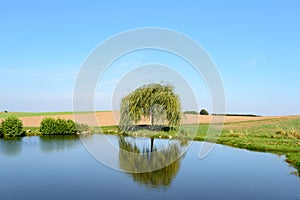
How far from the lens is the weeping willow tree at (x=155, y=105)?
100 feet

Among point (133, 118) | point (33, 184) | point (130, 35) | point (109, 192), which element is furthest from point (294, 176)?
point (133, 118)

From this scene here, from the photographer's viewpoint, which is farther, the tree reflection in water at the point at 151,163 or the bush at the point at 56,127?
the bush at the point at 56,127

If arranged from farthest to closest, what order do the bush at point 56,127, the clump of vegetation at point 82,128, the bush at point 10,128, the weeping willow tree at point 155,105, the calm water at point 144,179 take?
the clump of vegetation at point 82,128, the bush at point 56,127, the bush at point 10,128, the weeping willow tree at point 155,105, the calm water at point 144,179

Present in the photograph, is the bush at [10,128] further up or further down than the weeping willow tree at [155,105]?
further down

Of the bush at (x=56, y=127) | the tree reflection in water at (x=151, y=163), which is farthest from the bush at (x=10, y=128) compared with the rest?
the tree reflection in water at (x=151, y=163)

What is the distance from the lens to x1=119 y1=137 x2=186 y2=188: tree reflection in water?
15288 millimetres

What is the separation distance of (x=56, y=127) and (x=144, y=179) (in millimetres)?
23537

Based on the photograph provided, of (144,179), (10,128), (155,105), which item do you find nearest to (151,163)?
(144,179)

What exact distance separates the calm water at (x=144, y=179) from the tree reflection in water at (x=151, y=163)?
2.1 inches

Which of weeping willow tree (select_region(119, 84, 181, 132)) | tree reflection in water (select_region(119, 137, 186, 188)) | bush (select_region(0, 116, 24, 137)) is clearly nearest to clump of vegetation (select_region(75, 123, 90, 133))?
bush (select_region(0, 116, 24, 137))

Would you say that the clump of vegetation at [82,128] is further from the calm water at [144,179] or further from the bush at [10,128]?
the calm water at [144,179]

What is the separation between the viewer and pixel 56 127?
36219mm

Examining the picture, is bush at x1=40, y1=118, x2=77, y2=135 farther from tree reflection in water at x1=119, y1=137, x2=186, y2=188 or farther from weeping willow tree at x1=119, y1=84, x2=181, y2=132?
tree reflection in water at x1=119, y1=137, x2=186, y2=188

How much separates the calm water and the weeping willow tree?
28.9 feet
